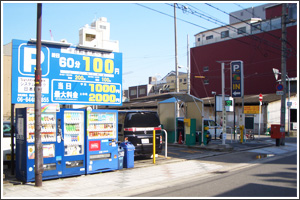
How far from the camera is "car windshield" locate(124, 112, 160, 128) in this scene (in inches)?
505

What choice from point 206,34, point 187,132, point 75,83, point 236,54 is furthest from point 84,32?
point 75,83

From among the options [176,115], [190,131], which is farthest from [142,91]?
[190,131]

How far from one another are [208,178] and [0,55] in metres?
7.28

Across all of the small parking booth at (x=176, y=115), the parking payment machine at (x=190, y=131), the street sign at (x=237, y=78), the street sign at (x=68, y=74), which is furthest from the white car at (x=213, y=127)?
the street sign at (x=68, y=74)

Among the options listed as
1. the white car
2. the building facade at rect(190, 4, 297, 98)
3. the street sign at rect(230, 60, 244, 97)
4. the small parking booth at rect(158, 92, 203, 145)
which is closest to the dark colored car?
the small parking booth at rect(158, 92, 203, 145)

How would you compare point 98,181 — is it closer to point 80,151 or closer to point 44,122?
point 80,151

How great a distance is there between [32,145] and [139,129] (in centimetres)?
504

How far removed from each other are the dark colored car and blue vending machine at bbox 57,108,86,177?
2.89 metres

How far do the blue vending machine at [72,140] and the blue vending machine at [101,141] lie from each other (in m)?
0.21

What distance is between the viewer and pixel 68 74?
1042 cm

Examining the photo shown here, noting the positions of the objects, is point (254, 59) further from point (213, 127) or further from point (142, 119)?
point (142, 119)

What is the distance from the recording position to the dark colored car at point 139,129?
1277cm

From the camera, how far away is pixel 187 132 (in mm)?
17781

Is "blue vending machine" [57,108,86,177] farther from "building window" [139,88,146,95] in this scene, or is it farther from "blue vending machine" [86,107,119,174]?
"building window" [139,88,146,95]
